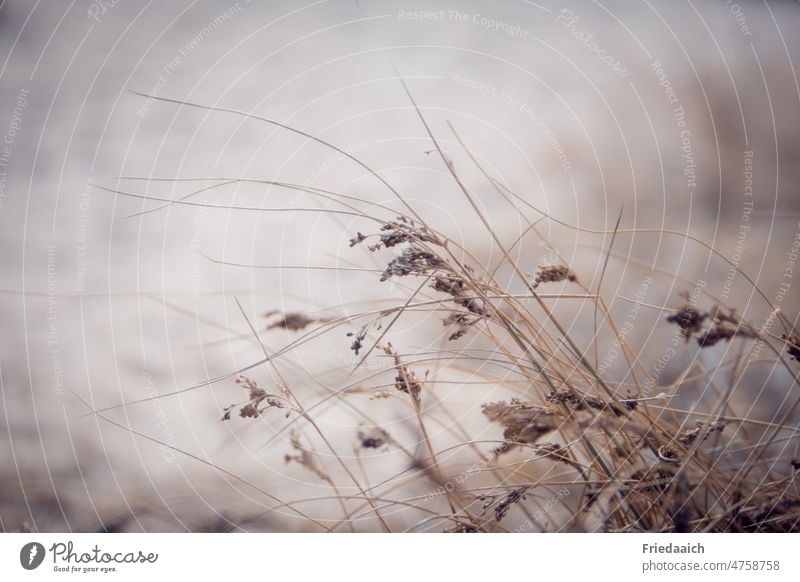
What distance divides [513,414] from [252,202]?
530 millimetres

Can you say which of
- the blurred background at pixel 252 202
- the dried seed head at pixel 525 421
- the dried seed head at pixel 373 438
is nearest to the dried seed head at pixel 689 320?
the blurred background at pixel 252 202

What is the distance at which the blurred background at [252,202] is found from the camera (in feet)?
3.19

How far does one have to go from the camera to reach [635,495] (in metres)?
0.82

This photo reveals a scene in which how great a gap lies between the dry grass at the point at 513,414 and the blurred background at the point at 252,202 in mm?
20

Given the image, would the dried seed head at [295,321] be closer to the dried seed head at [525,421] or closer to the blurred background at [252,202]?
the blurred background at [252,202]

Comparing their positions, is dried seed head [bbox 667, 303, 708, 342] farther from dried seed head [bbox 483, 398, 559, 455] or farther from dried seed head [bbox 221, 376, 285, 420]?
dried seed head [bbox 221, 376, 285, 420]

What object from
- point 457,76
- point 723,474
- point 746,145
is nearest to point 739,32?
point 746,145

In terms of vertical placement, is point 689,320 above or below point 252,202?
below

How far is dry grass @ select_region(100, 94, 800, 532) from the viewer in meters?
0.83

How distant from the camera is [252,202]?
3.28 feet

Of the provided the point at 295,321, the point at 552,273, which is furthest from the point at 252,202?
the point at 552,273

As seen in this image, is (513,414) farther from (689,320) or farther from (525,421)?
(689,320)
